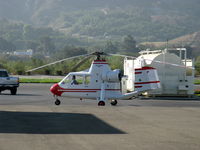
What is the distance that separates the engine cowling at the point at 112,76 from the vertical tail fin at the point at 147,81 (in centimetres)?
116

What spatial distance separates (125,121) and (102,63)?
9.47 metres

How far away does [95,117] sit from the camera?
776 inches

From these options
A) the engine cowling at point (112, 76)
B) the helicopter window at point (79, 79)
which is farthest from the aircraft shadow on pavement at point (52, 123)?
the helicopter window at point (79, 79)

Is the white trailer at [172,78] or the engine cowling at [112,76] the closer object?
the engine cowling at [112,76]

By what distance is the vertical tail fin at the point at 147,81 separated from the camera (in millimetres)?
27439

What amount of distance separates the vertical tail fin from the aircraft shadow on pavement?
24.2 ft

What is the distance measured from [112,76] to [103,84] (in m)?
0.74

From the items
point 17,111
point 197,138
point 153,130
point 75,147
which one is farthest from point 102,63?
point 75,147

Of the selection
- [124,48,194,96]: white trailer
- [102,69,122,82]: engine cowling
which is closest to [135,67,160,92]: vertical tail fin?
[102,69,122,82]: engine cowling

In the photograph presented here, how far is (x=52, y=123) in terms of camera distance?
17.5m

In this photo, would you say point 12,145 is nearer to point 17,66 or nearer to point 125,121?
point 125,121

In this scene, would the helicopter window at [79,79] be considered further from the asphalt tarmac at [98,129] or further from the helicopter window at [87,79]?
the asphalt tarmac at [98,129]

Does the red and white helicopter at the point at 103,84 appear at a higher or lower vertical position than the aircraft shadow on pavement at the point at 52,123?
higher

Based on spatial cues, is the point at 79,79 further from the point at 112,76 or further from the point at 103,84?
the point at 112,76
